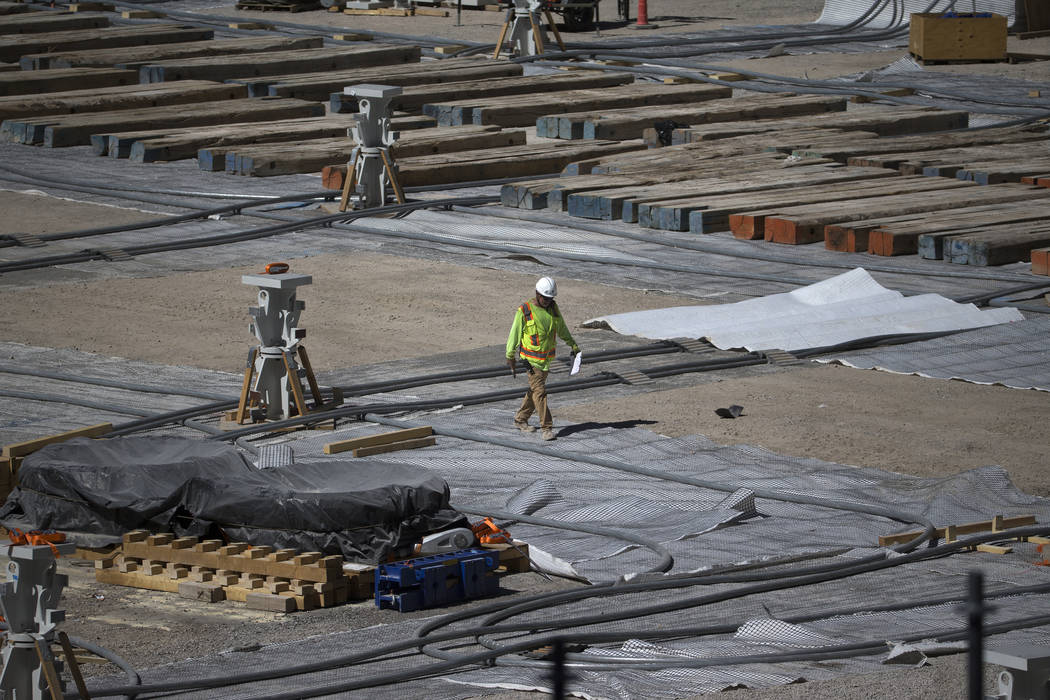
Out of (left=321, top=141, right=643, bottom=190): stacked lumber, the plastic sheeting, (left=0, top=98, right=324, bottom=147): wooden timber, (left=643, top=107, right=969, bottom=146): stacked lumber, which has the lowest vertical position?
the plastic sheeting

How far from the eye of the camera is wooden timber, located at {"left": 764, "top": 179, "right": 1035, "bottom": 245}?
71.4ft

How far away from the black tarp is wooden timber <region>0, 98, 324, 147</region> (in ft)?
58.1

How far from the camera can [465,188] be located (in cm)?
2597

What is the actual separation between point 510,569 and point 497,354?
5.68 meters

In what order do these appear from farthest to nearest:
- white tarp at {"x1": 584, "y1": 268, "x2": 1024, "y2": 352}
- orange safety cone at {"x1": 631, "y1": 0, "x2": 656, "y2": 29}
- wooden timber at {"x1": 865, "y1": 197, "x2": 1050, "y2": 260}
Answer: orange safety cone at {"x1": 631, "y1": 0, "x2": 656, "y2": 29}
wooden timber at {"x1": 865, "y1": 197, "x2": 1050, "y2": 260}
white tarp at {"x1": 584, "y1": 268, "x2": 1024, "y2": 352}

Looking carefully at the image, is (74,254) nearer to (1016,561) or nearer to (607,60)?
(1016,561)

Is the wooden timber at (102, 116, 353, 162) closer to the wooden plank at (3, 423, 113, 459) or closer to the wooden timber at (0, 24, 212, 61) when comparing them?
the wooden timber at (0, 24, 212, 61)

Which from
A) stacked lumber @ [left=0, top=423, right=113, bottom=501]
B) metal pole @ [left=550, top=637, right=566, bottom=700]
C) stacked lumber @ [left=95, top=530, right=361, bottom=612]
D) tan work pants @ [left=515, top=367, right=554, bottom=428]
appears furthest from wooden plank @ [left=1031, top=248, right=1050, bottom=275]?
metal pole @ [left=550, top=637, right=566, bottom=700]

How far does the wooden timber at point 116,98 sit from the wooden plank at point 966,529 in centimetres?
2242

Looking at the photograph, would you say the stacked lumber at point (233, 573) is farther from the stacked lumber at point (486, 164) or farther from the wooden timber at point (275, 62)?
the wooden timber at point (275, 62)

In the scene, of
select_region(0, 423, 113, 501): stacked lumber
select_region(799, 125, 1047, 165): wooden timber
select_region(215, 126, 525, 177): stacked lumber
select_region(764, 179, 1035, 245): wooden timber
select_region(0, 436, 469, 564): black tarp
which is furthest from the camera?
select_region(215, 126, 525, 177): stacked lumber

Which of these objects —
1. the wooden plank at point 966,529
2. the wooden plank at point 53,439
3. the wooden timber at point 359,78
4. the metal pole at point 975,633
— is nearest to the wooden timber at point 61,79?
the wooden timber at point 359,78

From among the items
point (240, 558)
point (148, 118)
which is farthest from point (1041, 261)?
point (148, 118)

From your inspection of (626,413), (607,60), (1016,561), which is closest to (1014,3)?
(607,60)
